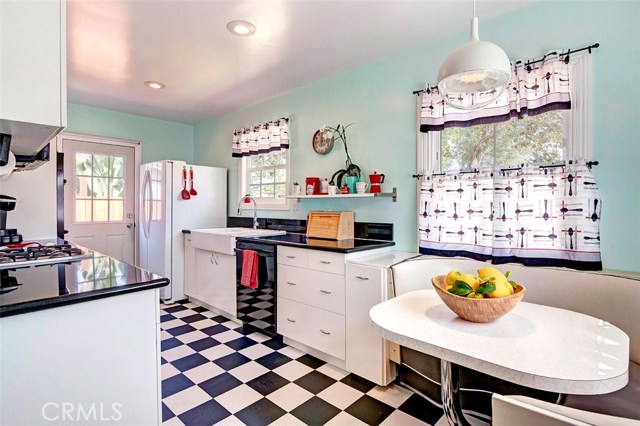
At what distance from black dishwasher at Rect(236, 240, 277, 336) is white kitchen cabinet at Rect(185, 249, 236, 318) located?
200 millimetres

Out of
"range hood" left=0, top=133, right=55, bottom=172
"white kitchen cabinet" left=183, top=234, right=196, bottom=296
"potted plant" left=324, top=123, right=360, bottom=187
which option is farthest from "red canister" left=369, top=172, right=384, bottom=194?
"white kitchen cabinet" left=183, top=234, right=196, bottom=296

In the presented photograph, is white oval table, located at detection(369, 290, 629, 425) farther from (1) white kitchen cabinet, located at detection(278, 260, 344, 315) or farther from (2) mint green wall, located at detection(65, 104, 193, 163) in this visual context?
(2) mint green wall, located at detection(65, 104, 193, 163)

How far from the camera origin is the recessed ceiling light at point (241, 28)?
2221 millimetres

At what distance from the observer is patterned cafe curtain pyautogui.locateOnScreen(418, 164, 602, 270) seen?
1.83 m

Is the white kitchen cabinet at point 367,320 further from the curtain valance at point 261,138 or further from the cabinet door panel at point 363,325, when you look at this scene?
the curtain valance at point 261,138

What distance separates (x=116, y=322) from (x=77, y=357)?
0.14m

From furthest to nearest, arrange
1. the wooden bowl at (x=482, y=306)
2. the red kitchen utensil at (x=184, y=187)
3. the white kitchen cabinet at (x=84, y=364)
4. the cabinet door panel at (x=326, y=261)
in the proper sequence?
the red kitchen utensil at (x=184, y=187), the cabinet door panel at (x=326, y=261), the wooden bowl at (x=482, y=306), the white kitchen cabinet at (x=84, y=364)

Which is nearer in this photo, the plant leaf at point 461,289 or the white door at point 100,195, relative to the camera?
the plant leaf at point 461,289

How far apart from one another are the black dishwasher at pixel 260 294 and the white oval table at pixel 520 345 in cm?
158

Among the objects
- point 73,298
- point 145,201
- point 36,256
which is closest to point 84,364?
point 73,298

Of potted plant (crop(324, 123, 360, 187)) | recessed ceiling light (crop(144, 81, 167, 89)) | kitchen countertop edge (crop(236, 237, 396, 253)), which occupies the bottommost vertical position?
kitchen countertop edge (crop(236, 237, 396, 253))

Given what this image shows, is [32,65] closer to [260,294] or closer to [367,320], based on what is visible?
[367,320]

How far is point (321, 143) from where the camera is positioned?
10.6 ft

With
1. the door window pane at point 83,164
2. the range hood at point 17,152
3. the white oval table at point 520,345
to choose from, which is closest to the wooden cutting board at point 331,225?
the white oval table at point 520,345
